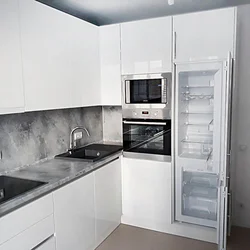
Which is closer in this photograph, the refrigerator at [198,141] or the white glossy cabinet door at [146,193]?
the refrigerator at [198,141]

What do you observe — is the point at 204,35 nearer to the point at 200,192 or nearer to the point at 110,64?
the point at 110,64

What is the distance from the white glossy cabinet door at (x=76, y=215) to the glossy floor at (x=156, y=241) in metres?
0.31

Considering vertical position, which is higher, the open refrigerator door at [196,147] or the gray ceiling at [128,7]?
the gray ceiling at [128,7]

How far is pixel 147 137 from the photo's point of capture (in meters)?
2.93

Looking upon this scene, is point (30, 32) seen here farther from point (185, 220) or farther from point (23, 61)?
point (185, 220)

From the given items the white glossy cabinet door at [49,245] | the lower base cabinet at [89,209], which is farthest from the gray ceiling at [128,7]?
the white glossy cabinet door at [49,245]

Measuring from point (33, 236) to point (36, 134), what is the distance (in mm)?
993

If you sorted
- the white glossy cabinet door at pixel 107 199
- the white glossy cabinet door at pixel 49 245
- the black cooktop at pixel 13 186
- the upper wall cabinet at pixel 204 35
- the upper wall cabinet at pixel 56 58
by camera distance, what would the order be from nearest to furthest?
the black cooktop at pixel 13 186 → the white glossy cabinet door at pixel 49 245 → the upper wall cabinet at pixel 56 58 → the upper wall cabinet at pixel 204 35 → the white glossy cabinet door at pixel 107 199

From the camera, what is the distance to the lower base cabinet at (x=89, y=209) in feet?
6.77

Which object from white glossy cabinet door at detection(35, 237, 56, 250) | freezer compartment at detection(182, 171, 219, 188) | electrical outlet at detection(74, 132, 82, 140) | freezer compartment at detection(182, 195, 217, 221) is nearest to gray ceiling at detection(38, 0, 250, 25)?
electrical outlet at detection(74, 132, 82, 140)

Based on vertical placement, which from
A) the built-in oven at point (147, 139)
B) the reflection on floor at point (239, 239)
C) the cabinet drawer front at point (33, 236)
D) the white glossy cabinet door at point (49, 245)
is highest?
the built-in oven at point (147, 139)

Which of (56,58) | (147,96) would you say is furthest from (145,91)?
(56,58)

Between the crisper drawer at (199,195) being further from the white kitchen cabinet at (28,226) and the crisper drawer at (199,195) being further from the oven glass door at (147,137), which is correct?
the white kitchen cabinet at (28,226)

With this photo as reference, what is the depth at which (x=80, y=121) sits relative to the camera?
3.10 metres
